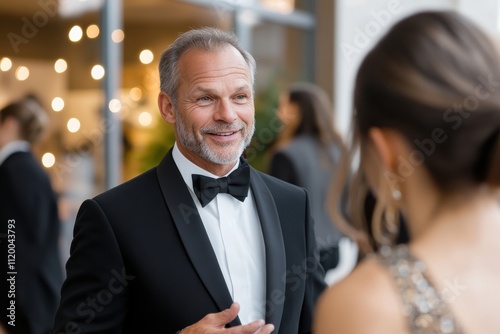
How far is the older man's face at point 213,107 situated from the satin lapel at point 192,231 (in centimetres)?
10

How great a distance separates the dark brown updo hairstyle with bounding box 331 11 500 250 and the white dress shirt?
98 centimetres

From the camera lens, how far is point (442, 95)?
1165mm

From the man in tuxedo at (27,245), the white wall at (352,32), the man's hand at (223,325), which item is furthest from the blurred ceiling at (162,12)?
the man's hand at (223,325)

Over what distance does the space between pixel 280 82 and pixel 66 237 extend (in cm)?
321

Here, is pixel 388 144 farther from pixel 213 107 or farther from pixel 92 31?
pixel 92 31

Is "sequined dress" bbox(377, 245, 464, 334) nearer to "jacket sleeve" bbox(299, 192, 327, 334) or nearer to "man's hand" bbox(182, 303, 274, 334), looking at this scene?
"man's hand" bbox(182, 303, 274, 334)

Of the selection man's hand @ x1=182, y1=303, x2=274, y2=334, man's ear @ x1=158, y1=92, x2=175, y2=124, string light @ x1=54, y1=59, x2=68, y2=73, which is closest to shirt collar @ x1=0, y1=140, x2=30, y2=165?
string light @ x1=54, y1=59, x2=68, y2=73

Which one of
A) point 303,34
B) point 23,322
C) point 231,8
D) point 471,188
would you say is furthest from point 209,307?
point 303,34

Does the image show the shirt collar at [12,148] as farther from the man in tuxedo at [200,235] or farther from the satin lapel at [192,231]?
the satin lapel at [192,231]

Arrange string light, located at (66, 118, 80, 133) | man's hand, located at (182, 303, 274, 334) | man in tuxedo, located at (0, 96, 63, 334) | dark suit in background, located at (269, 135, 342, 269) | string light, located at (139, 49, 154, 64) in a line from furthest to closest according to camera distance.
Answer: string light, located at (139, 49, 154, 64) → string light, located at (66, 118, 80, 133) → dark suit in background, located at (269, 135, 342, 269) → man in tuxedo, located at (0, 96, 63, 334) → man's hand, located at (182, 303, 274, 334)

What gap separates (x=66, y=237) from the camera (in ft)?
17.8

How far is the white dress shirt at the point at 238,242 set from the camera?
2111 millimetres

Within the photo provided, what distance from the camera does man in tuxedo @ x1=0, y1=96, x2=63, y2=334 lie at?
4141mm

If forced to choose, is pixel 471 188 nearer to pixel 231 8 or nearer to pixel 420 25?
pixel 420 25
